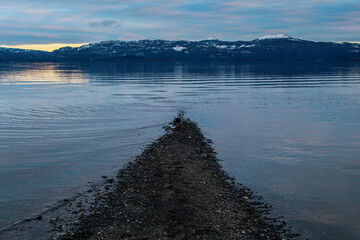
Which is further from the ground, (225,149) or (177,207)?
(225,149)

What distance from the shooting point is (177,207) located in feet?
46.0

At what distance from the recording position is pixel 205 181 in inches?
689

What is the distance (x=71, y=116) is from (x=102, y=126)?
681cm

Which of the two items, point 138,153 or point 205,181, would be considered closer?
point 205,181

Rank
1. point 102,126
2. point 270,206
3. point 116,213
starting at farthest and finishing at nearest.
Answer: point 102,126, point 270,206, point 116,213

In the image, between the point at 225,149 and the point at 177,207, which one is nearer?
the point at 177,207

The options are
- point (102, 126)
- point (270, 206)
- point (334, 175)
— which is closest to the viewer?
point (270, 206)

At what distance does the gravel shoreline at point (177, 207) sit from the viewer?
1205 cm

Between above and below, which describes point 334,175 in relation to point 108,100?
below

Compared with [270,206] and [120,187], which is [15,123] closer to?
[120,187]

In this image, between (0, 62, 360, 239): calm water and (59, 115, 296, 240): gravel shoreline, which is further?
(0, 62, 360, 239): calm water

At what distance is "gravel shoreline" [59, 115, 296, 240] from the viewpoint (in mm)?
12047

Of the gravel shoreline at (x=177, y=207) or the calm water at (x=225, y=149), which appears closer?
the gravel shoreline at (x=177, y=207)

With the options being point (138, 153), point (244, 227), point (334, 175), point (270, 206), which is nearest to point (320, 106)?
point (334, 175)
